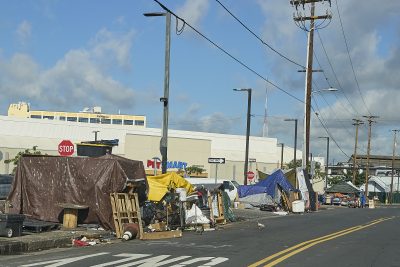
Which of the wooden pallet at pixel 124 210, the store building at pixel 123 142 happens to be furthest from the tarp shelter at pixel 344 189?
the wooden pallet at pixel 124 210

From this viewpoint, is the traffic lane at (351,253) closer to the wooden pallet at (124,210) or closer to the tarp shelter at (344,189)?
the wooden pallet at (124,210)

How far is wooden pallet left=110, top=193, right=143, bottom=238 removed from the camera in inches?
640

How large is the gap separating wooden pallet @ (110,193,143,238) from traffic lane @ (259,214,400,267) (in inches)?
209

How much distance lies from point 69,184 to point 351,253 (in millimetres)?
9308

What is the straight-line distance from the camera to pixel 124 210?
1692cm

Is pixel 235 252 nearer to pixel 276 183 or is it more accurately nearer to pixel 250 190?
pixel 276 183

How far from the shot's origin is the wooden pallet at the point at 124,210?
16.3 meters

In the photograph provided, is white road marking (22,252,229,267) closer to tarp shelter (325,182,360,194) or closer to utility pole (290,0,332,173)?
utility pole (290,0,332,173)

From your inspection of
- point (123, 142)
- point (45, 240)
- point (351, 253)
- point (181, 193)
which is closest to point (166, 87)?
point (181, 193)

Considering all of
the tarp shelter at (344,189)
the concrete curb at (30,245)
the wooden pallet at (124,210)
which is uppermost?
the wooden pallet at (124,210)

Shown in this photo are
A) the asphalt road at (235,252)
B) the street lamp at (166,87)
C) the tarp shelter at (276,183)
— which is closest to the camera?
the asphalt road at (235,252)

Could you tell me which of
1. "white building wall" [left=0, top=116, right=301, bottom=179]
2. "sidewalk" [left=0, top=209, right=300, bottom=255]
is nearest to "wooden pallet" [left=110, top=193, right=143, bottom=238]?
"sidewalk" [left=0, top=209, right=300, bottom=255]

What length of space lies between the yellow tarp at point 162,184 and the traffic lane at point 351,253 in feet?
20.3

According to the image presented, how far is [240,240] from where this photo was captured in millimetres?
15641
